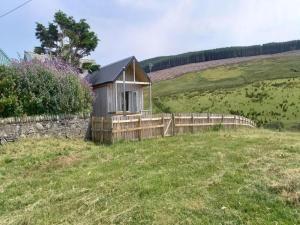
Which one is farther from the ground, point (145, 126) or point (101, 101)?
point (101, 101)

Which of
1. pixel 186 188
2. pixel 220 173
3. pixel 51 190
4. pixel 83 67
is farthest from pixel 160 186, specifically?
pixel 83 67

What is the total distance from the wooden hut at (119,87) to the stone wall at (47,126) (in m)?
5.23

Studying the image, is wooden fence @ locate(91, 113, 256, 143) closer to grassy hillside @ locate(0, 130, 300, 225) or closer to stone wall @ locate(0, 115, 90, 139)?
stone wall @ locate(0, 115, 90, 139)

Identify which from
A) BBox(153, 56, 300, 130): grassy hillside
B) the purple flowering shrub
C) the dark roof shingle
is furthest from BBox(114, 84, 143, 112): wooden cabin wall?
BBox(153, 56, 300, 130): grassy hillside

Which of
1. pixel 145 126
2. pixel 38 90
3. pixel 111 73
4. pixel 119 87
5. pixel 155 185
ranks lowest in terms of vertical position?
pixel 155 185

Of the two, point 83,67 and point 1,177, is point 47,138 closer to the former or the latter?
point 1,177

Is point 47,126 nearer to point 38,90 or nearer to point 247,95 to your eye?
point 38,90

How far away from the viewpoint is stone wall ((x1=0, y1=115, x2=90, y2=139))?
14953 mm

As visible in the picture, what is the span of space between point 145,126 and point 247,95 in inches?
1025

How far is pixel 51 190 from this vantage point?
8.98 m

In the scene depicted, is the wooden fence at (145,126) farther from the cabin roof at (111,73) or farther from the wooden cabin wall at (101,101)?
the wooden cabin wall at (101,101)

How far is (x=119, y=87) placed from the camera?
24438mm

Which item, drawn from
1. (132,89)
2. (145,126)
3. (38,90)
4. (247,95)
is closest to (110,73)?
(132,89)

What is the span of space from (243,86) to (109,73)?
27.1 m
